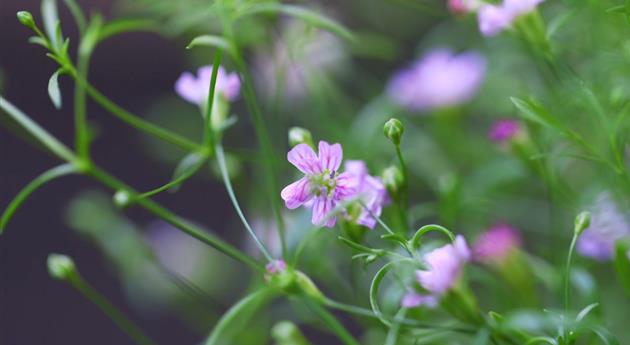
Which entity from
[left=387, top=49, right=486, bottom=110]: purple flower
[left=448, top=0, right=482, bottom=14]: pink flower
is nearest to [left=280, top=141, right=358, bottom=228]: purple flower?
[left=448, top=0, right=482, bottom=14]: pink flower

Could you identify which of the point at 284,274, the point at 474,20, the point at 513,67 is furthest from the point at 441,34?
the point at 284,274

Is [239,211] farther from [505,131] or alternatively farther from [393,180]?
[505,131]

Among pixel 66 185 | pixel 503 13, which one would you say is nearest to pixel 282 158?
pixel 503 13

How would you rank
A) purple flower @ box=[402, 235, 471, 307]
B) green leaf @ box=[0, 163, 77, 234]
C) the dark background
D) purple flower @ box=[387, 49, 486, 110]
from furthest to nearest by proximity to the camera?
1. the dark background
2. purple flower @ box=[387, 49, 486, 110]
3. green leaf @ box=[0, 163, 77, 234]
4. purple flower @ box=[402, 235, 471, 307]

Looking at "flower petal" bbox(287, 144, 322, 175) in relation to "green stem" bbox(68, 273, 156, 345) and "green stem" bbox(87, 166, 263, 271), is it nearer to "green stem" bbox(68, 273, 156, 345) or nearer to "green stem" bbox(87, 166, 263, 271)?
"green stem" bbox(87, 166, 263, 271)

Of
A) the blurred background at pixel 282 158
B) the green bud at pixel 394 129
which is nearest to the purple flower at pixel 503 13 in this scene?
the blurred background at pixel 282 158

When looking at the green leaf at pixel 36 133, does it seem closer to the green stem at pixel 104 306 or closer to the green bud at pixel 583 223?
the green stem at pixel 104 306
